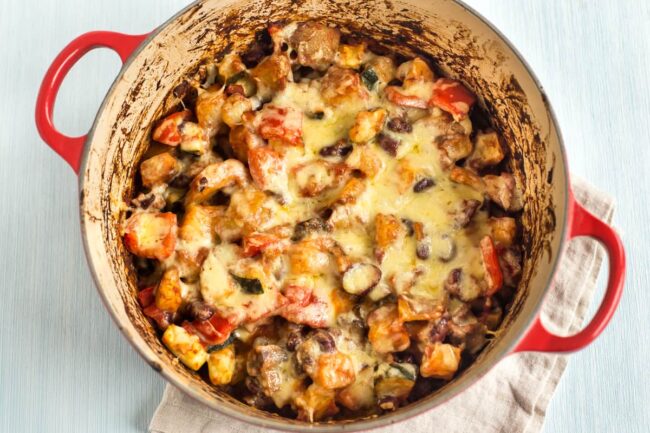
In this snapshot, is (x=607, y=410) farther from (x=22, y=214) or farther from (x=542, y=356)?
(x=22, y=214)

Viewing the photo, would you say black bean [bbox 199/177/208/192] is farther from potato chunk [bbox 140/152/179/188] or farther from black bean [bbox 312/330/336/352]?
black bean [bbox 312/330/336/352]

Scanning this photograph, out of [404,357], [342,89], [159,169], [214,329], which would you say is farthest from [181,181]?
[404,357]

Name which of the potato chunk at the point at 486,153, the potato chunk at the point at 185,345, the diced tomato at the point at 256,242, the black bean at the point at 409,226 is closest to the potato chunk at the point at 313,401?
the potato chunk at the point at 185,345

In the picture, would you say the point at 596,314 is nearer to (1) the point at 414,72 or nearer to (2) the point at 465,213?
(2) the point at 465,213

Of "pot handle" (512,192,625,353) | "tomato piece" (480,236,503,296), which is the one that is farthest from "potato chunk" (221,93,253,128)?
"pot handle" (512,192,625,353)

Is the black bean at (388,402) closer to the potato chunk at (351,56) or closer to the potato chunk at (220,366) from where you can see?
the potato chunk at (220,366)

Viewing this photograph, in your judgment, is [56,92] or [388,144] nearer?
[56,92]
